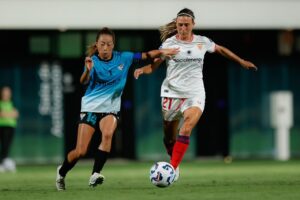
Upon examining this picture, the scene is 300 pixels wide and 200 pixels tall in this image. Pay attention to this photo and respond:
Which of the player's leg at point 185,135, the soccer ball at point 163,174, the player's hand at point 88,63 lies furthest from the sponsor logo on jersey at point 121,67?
the soccer ball at point 163,174

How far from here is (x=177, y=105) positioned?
44.5ft

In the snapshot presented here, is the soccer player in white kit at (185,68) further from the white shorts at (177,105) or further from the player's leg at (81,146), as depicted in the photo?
→ the player's leg at (81,146)

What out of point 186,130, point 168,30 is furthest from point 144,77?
point 186,130

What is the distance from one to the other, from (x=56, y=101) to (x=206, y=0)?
4.83 m

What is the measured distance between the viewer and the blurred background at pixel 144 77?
2358 centimetres

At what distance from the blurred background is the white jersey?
10.2m

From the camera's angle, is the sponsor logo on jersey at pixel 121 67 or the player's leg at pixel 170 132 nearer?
the sponsor logo on jersey at pixel 121 67

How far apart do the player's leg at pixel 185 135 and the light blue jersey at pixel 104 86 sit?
36.9 inches

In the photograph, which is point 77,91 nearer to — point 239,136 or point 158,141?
point 158,141

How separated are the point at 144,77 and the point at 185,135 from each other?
43.0ft

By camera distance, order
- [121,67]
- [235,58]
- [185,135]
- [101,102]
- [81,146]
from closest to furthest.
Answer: [81,146] → [101,102] → [121,67] → [185,135] → [235,58]

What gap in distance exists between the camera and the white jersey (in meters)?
13.4

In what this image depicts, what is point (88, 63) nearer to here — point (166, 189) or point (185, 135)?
point (185, 135)

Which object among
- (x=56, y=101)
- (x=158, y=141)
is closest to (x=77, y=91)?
(x=56, y=101)
